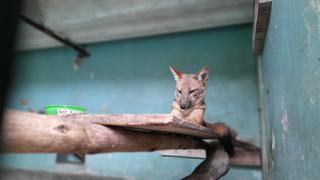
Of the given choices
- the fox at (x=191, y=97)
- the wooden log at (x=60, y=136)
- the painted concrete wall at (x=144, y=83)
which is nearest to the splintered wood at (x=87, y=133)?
the wooden log at (x=60, y=136)

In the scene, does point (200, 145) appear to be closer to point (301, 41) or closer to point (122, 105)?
point (301, 41)

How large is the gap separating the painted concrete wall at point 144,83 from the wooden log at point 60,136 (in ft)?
5.48

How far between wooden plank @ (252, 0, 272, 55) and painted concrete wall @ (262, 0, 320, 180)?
14.0 inches

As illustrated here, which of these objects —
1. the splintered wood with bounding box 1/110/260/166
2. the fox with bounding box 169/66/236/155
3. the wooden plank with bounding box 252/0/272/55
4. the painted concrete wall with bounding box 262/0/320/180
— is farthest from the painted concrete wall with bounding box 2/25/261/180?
the painted concrete wall with bounding box 262/0/320/180

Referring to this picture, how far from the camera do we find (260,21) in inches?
81.8

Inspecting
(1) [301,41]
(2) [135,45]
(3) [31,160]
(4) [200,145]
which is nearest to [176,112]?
(4) [200,145]

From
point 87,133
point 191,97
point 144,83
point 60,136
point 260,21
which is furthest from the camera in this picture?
point 144,83

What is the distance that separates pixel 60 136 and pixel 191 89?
1.33 m

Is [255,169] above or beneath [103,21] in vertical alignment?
beneath

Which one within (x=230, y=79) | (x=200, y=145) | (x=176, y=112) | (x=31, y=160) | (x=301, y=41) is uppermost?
(x=230, y=79)

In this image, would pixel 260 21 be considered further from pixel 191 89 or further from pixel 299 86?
pixel 299 86

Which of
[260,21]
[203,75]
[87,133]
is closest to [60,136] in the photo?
[87,133]

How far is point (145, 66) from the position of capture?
3.79 metres

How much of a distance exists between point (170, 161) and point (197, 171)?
1341mm
